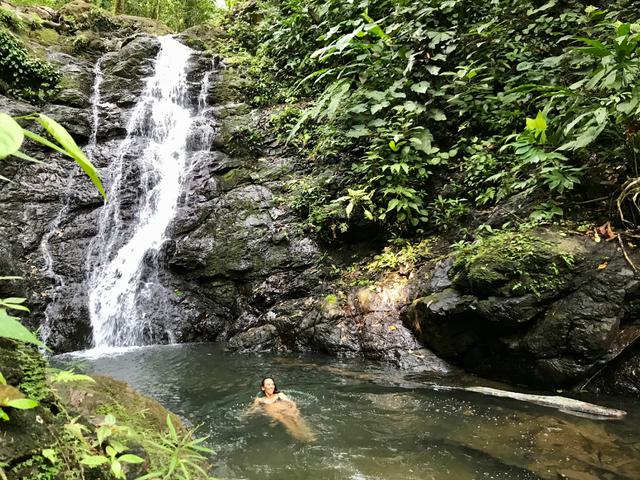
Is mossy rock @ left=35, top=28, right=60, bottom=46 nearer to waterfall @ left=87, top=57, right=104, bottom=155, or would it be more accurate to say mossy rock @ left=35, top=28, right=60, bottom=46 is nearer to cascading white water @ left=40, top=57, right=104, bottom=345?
waterfall @ left=87, top=57, right=104, bottom=155

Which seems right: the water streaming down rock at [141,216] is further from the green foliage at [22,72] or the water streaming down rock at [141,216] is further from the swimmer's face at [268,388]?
the swimmer's face at [268,388]

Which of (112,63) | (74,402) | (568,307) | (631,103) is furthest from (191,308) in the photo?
(112,63)

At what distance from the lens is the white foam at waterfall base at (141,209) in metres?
8.01

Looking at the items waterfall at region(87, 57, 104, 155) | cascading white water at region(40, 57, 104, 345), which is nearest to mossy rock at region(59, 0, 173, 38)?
waterfall at region(87, 57, 104, 155)

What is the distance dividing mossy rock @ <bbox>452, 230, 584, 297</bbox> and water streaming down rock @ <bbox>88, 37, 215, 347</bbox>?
5411mm

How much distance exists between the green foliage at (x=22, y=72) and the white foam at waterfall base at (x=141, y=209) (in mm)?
2234

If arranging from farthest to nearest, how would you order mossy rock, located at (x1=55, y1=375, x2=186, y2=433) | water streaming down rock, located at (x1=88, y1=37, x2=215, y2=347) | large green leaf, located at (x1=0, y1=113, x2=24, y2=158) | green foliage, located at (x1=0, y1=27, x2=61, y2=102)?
green foliage, located at (x1=0, y1=27, x2=61, y2=102) < water streaming down rock, located at (x1=88, y1=37, x2=215, y2=347) < mossy rock, located at (x1=55, y1=375, x2=186, y2=433) < large green leaf, located at (x1=0, y1=113, x2=24, y2=158)

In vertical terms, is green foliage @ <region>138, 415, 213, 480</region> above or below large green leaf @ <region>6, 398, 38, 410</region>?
below

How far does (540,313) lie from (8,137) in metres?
5.37

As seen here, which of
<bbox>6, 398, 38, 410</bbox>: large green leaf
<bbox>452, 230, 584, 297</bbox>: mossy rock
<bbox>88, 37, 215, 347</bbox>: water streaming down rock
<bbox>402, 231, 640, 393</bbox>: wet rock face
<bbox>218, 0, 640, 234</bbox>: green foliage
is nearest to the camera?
<bbox>6, 398, 38, 410</bbox>: large green leaf

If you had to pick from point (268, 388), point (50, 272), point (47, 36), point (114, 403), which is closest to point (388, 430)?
point (268, 388)

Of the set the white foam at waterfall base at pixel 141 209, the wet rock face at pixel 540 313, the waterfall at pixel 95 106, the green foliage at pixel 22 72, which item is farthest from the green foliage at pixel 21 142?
the green foliage at pixel 22 72

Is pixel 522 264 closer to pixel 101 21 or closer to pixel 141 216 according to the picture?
pixel 141 216

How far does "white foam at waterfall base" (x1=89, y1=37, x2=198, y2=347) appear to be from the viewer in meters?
8.01
